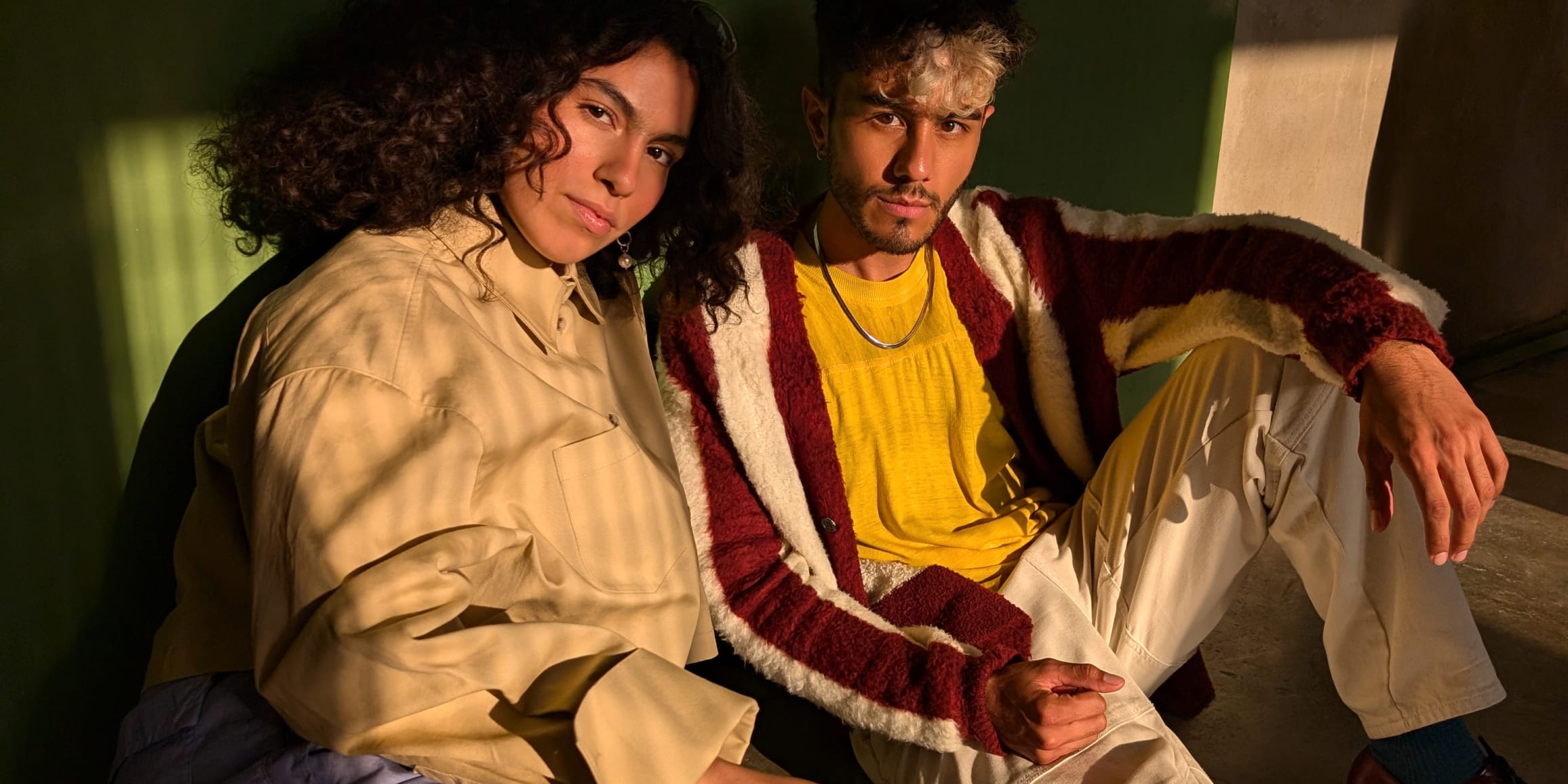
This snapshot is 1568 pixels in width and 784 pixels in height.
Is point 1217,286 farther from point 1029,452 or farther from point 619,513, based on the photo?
point 619,513

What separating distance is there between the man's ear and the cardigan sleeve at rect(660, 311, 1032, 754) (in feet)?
1.18

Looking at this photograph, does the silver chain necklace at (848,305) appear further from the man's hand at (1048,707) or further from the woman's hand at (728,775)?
the woman's hand at (728,775)

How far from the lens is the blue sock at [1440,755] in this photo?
1.70 metres

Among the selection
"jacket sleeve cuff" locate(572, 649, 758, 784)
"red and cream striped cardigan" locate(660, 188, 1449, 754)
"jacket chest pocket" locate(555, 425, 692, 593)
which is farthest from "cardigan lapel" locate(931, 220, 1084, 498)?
"jacket sleeve cuff" locate(572, 649, 758, 784)

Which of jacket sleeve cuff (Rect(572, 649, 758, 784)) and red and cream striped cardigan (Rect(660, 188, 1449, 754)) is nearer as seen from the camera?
jacket sleeve cuff (Rect(572, 649, 758, 784))

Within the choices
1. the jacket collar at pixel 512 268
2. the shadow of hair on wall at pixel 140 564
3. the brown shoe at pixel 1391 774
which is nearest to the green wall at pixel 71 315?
the shadow of hair on wall at pixel 140 564

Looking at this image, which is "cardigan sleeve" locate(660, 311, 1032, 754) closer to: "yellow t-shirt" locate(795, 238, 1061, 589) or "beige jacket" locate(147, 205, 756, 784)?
"yellow t-shirt" locate(795, 238, 1061, 589)

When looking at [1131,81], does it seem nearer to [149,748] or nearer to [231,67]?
[231,67]

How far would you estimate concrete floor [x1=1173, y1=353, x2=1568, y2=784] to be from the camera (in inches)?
82.0

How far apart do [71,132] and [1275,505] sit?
1582 mm

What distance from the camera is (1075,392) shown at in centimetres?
197

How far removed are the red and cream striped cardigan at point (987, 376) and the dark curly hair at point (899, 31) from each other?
0.27 meters

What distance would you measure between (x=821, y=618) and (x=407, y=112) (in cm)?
84

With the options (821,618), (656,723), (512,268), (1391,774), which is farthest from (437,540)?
(1391,774)
